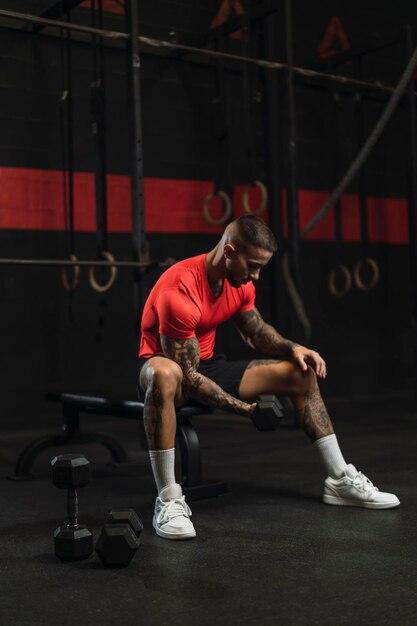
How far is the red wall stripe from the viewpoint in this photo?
175 inches

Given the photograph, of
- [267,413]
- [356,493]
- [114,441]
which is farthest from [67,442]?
[267,413]

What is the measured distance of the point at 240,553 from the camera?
7.18 ft

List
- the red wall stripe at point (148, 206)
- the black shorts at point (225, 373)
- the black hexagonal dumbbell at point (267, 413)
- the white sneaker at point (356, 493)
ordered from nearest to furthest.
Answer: the black hexagonal dumbbell at point (267, 413) < the white sneaker at point (356, 493) < the black shorts at point (225, 373) < the red wall stripe at point (148, 206)

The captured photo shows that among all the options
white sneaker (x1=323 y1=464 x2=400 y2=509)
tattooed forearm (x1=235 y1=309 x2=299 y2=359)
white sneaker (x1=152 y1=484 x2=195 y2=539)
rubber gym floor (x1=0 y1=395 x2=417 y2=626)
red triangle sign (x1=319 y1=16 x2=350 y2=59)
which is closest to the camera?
rubber gym floor (x1=0 y1=395 x2=417 y2=626)

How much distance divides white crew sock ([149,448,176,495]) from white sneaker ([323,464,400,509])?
58 centimetres

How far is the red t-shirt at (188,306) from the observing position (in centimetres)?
252

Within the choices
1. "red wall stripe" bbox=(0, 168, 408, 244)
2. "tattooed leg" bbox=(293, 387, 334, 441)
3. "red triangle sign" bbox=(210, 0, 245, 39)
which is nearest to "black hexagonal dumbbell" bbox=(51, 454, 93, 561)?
"tattooed leg" bbox=(293, 387, 334, 441)

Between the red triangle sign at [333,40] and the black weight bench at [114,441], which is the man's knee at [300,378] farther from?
the red triangle sign at [333,40]

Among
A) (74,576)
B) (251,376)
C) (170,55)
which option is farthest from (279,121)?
(74,576)

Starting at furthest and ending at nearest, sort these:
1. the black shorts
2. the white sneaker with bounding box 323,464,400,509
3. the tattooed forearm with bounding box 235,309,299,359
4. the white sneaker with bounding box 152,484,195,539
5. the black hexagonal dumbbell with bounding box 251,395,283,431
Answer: the tattooed forearm with bounding box 235,309,299,359 → the black shorts → the white sneaker with bounding box 323,464,400,509 → the white sneaker with bounding box 152,484,195,539 → the black hexagonal dumbbell with bounding box 251,395,283,431

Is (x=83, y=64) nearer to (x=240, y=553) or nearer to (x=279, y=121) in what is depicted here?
(x=279, y=121)

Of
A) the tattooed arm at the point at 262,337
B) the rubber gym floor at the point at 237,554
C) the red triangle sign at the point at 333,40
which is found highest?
the red triangle sign at the point at 333,40

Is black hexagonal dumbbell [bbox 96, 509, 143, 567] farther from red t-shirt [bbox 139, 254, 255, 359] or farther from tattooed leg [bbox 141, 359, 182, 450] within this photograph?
red t-shirt [bbox 139, 254, 255, 359]

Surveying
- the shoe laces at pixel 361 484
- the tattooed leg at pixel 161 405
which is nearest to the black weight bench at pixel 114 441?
the tattooed leg at pixel 161 405
